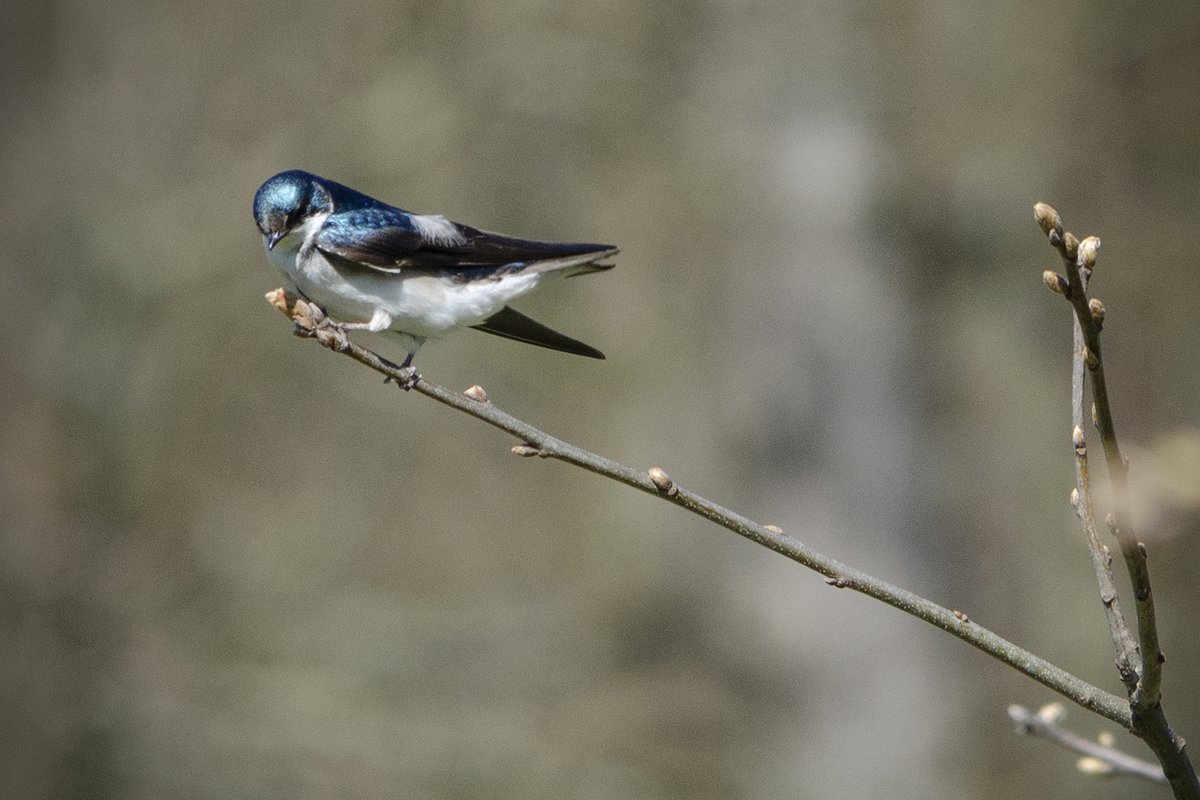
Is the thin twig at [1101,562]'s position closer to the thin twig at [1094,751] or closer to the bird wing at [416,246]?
the thin twig at [1094,751]

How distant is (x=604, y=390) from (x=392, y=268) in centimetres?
615

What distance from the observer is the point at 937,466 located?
26.7ft

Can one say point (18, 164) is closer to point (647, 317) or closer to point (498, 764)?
point (647, 317)

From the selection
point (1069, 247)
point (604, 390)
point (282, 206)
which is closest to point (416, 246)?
point (282, 206)

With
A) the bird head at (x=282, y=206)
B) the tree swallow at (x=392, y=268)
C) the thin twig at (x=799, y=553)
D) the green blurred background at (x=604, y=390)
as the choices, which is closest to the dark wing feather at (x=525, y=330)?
the tree swallow at (x=392, y=268)

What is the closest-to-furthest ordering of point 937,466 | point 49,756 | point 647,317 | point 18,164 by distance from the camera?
point 49,756 → point 937,466 → point 18,164 → point 647,317

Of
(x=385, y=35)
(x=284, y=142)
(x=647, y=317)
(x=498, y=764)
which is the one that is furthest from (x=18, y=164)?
(x=498, y=764)

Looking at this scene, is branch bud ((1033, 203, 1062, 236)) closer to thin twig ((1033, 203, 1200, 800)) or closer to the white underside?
thin twig ((1033, 203, 1200, 800))

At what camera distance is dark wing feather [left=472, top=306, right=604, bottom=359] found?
3205mm

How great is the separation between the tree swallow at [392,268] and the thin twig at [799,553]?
936mm

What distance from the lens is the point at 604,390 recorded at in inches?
375

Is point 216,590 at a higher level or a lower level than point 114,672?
higher

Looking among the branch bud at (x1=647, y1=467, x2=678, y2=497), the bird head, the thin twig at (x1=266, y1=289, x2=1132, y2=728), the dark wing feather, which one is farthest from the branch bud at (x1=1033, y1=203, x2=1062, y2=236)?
the bird head

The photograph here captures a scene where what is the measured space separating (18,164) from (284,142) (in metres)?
2.07
